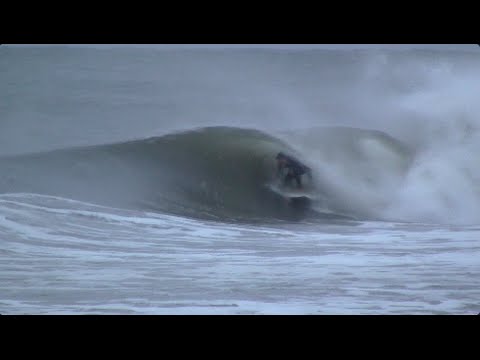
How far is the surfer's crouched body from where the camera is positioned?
8.36m

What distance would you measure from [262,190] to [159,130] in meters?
1.88

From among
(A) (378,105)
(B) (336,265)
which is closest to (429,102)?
(A) (378,105)

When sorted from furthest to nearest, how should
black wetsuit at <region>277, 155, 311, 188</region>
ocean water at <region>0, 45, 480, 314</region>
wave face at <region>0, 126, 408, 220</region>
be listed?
black wetsuit at <region>277, 155, 311, 188</region> < wave face at <region>0, 126, 408, 220</region> < ocean water at <region>0, 45, 480, 314</region>

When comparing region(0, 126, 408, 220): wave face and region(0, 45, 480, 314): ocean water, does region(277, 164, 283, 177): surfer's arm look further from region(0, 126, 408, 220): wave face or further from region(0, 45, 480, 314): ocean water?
region(0, 45, 480, 314): ocean water

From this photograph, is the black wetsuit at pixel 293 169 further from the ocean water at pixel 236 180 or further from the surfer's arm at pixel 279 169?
the ocean water at pixel 236 180

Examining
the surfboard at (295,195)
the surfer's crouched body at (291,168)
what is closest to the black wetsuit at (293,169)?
the surfer's crouched body at (291,168)

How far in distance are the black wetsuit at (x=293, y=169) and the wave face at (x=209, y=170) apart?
4.6 inches

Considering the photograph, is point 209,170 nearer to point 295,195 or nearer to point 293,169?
point 293,169

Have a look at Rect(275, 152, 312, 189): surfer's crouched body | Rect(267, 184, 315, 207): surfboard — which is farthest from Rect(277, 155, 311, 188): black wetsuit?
Rect(267, 184, 315, 207): surfboard

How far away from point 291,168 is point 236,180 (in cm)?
75

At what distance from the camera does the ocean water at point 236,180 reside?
5.26m

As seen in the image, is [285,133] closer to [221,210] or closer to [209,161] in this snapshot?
[209,161]

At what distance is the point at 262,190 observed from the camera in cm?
814

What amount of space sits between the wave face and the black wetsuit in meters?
0.12
